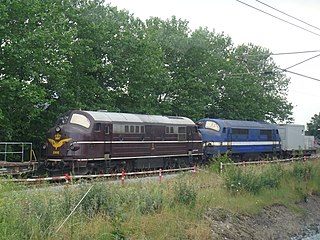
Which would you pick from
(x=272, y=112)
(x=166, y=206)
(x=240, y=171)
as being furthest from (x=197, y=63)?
(x=166, y=206)

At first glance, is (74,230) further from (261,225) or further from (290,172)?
(290,172)

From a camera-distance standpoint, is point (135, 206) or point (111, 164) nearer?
point (135, 206)

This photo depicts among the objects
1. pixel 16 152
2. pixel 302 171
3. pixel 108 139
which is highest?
pixel 108 139

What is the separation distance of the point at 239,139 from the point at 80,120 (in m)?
15.6

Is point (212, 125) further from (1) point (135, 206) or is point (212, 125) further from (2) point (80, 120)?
(1) point (135, 206)

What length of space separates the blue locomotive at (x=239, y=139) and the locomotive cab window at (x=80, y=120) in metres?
10.9

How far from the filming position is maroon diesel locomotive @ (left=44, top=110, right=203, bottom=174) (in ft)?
72.3

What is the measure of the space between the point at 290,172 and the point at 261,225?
26.4 feet

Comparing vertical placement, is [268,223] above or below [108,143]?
below

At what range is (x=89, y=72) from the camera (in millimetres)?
31047

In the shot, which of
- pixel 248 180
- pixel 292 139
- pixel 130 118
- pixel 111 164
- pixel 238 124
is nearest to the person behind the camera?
pixel 248 180

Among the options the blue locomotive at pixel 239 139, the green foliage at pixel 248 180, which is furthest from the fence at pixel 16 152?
the blue locomotive at pixel 239 139

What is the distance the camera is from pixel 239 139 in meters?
34.2

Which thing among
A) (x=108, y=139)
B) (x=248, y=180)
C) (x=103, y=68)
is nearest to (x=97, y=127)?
(x=108, y=139)
